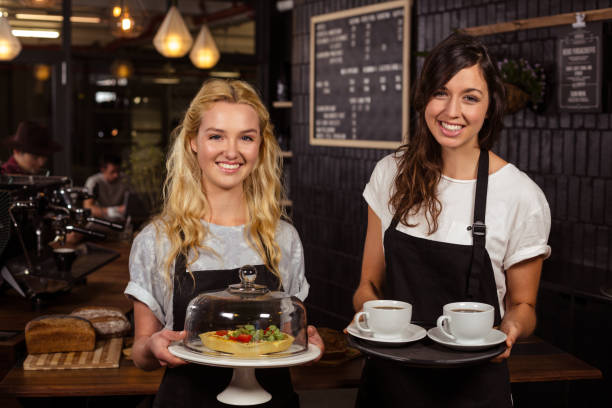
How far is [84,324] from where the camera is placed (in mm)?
2404

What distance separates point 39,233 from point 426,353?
208 cm

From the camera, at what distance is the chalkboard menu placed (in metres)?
3.46

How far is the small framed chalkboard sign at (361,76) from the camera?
488 centimetres

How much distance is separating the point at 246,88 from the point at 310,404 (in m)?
1.48

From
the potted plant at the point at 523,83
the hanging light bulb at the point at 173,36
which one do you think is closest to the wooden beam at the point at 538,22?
the potted plant at the point at 523,83

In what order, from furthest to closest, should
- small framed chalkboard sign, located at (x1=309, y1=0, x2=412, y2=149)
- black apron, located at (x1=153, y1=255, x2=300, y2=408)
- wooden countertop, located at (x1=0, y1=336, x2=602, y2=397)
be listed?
1. small framed chalkboard sign, located at (x1=309, y1=0, x2=412, y2=149)
2. wooden countertop, located at (x1=0, y1=336, x2=602, y2=397)
3. black apron, located at (x1=153, y1=255, x2=300, y2=408)

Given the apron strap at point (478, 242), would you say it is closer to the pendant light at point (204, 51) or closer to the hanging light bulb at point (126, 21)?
the hanging light bulb at point (126, 21)

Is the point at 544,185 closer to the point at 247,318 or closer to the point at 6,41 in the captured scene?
the point at 247,318

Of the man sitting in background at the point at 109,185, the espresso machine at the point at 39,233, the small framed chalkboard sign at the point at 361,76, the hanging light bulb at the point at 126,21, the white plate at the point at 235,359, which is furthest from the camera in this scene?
the man sitting in background at the point at 109,185

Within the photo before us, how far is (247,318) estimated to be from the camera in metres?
1.65

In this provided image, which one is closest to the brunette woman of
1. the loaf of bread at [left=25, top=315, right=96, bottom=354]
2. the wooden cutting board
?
the wooden cutting board

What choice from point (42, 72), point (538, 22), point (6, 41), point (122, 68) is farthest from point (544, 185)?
point (42, 72)

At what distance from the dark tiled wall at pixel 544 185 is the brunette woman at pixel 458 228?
4.67ft

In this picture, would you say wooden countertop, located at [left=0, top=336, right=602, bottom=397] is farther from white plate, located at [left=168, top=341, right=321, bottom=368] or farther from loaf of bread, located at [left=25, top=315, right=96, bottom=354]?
white plate, located at [left=168, top=341, right=321, bottom=368]
